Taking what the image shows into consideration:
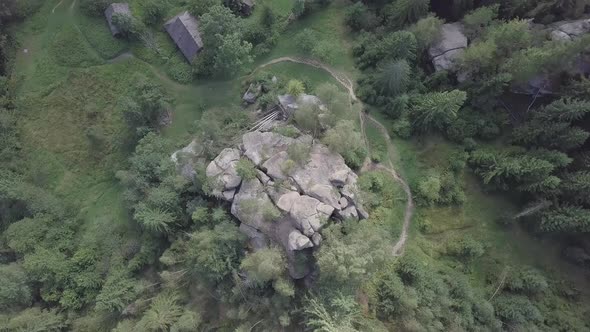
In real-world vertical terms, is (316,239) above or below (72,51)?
below

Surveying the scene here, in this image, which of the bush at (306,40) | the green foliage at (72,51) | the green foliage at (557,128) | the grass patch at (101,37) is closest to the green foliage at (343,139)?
the bush at (306,40)

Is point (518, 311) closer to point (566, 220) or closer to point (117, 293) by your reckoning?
point (566, 220)

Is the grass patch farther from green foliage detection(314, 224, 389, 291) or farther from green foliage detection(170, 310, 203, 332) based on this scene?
green foliage detection(314, 224, 389, 291)

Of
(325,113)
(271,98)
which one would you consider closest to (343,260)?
(325,113)

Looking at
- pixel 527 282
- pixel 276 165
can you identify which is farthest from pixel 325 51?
pixel 527 282

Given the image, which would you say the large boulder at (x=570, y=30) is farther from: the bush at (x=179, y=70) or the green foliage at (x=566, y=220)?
the bush at (x=179, y=70)
